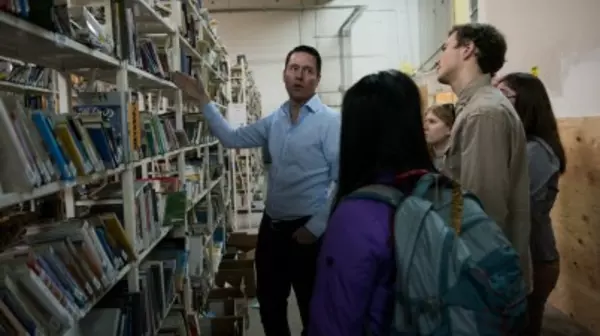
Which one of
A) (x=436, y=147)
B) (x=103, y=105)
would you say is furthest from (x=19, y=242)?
(x=436, y=147)

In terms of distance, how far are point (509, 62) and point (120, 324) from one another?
11.6 ft

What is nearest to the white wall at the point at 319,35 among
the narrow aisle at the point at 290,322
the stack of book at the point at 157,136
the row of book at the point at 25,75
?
the row of book at the point at 25,75

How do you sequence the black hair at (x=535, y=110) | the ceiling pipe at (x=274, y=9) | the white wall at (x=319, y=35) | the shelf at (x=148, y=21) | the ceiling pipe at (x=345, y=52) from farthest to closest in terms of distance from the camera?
the ceiling pipe at (x=345, y=52)
the white wall at (x=319, y=35)
the ceiling pipe at (x=274, y=9)
the black hair at (x=535, y=110)
the shelf at (x=148, y=21)

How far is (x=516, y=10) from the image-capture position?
420cm

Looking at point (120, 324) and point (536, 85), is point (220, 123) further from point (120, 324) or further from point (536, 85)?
point (536, 85)

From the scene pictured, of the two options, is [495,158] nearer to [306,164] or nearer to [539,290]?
[539,290]

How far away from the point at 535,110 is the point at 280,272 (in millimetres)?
1505

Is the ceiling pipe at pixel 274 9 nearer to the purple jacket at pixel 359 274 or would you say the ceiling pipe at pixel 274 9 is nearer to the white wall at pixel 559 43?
the white wall at pixel 559 43

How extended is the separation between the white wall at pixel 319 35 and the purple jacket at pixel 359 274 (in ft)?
35.5

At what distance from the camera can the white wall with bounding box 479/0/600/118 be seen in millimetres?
4117

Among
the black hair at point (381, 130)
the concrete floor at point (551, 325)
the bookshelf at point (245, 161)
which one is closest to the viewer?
the black hair at point (381, 130)

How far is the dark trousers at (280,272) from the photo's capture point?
2750 millimetres

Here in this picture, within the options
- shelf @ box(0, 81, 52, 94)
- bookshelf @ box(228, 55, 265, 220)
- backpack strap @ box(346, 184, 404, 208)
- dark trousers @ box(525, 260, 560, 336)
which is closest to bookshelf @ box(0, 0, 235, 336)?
backpack strap @ box(346, 184, 404, 208)

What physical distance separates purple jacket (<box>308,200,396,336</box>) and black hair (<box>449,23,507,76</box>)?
1.17m
